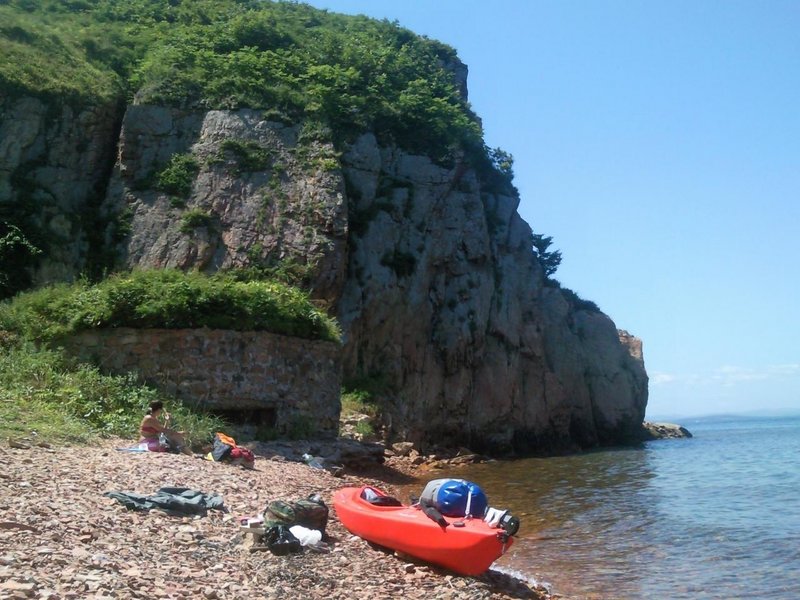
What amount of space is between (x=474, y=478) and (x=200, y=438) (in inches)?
358

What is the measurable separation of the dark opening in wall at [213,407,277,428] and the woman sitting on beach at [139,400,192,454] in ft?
11.6

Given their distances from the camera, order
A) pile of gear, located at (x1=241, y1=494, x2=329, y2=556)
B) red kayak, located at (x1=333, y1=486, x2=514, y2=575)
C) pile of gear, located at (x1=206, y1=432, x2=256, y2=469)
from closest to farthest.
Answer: pile of gear, located at (x1=241, y1=494, x2=329, y2=556)
red kayak, located at (x1=333, y1=486, x2=514, y2=575)
pile of gear, located at (x1=206, y1=432, x2=256, y2=469)

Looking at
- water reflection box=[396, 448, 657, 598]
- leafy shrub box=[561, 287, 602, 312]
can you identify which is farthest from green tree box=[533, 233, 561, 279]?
water reflection box=[396, 448, 657, 598]

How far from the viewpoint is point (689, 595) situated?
899 centimetres

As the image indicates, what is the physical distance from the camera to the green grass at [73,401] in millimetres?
11898

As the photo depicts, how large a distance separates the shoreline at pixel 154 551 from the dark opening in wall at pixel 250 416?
5685 mm

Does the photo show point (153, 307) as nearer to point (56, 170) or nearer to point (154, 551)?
point (154, 551)

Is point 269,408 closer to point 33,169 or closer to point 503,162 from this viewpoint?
point 33,169

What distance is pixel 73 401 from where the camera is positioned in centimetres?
1343

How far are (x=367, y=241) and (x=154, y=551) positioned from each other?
72.2ft

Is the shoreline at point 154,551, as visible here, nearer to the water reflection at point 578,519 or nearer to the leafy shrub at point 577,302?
the water reflection at point 578,519

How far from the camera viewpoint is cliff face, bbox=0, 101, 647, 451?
985 inches

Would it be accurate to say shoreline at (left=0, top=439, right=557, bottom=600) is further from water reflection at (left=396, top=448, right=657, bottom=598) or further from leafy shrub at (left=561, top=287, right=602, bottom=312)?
leafy shrub at (left=561, top=287, right=602, bottom=312)

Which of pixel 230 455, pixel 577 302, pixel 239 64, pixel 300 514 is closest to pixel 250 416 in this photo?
pixel 230 455
